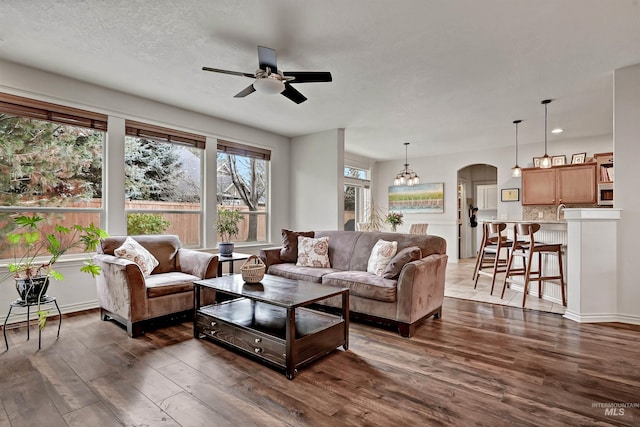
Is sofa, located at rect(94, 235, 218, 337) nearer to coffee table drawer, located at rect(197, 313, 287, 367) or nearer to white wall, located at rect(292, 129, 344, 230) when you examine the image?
coffee table drawer, located at rect(197, 313, 287, 367)

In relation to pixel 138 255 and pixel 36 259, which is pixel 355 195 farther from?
pixel 36 259

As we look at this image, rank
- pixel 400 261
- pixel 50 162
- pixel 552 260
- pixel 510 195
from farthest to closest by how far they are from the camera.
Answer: pixel 510 195 → pixel 552 260 → pixel 50 162 → pixel 400 261

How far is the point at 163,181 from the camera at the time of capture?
4.69 metres

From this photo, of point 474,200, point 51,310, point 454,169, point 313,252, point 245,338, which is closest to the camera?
point 245,338

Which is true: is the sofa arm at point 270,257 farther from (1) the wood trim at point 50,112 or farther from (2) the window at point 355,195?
(2) the window at point 355,195

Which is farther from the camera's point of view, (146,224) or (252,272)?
(146,224)

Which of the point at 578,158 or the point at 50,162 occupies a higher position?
the point at 578,158

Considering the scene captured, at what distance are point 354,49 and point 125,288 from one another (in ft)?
9.98

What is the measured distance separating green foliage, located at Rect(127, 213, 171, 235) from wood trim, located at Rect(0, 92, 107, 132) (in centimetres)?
117

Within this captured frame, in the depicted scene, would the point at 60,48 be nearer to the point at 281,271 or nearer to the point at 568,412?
the point at 281,271

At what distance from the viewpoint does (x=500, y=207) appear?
732 cm

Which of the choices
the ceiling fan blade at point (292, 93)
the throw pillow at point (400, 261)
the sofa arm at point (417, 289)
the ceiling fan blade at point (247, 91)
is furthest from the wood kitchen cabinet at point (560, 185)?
the ceiling fan blade at point (247, 91)

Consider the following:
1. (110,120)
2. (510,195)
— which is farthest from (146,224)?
(510,195)

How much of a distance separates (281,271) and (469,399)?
248cm
